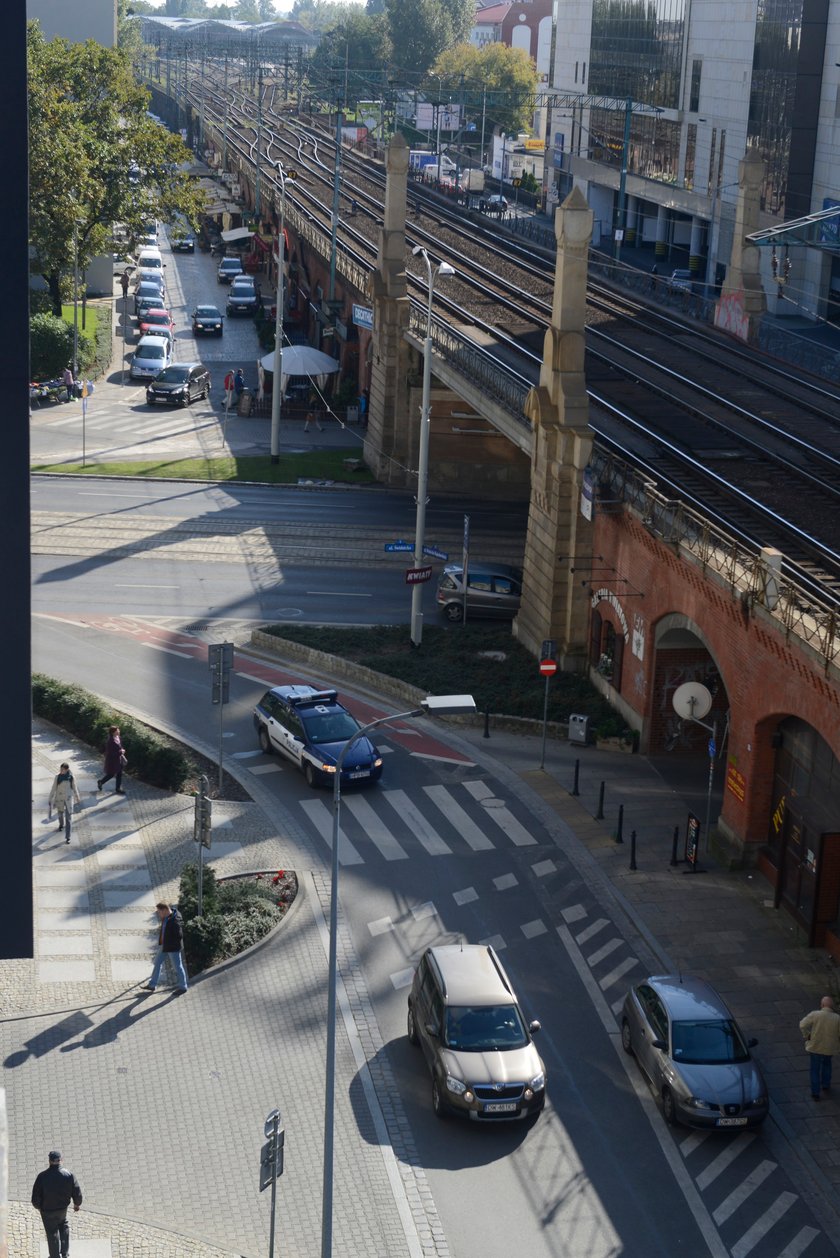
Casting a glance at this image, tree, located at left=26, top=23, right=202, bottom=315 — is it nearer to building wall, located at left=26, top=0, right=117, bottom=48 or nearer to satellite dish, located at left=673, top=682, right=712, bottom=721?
building wall, located at left=26, top=0, right=117, bottom=48

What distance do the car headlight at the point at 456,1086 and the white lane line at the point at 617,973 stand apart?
5.05m

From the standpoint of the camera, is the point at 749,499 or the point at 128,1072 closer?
the point at 128,1072

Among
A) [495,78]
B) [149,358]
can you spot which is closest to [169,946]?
[149,358]

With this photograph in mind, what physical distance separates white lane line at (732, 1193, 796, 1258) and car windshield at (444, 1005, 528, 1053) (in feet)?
13.5

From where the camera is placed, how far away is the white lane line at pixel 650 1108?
21.6 meters

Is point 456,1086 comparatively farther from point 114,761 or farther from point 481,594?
point 481,594

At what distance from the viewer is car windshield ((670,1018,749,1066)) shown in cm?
2403

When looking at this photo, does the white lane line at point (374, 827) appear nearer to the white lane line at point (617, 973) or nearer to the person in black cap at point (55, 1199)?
the white lane line at point (617, 973)

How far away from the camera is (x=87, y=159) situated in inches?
3039

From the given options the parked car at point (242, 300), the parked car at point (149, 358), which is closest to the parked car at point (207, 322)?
the parked car at point (242, 300)

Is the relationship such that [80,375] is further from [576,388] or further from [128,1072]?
[128,1072]

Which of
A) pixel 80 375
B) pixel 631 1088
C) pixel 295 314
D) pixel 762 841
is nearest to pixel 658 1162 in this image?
pixel 631 1088

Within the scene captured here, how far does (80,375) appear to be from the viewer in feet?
257

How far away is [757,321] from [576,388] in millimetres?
22694
